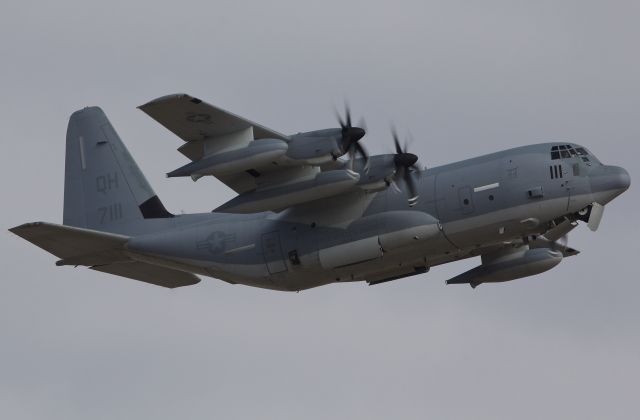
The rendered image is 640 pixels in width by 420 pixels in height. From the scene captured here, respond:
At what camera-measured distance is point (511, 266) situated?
40188mm

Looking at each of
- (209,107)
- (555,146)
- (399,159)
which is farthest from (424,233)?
(209,107)

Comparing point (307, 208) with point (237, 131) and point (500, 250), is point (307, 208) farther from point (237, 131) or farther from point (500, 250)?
point (500, 250)

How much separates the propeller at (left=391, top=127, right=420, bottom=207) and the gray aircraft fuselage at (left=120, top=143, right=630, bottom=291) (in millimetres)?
217

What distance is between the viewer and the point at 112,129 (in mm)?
42719

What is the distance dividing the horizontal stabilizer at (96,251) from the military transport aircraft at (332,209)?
0.04m

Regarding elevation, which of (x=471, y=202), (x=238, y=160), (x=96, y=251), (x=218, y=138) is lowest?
(x=471, y=202)

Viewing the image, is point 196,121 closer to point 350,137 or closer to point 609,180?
point 350,137

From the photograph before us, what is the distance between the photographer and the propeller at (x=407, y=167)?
36.4 metres

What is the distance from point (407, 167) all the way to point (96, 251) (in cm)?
978

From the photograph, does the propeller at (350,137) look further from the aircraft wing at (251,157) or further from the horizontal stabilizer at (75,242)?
the horizontal stabilizer at (75,242)

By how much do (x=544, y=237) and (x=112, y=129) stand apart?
14.4 meters

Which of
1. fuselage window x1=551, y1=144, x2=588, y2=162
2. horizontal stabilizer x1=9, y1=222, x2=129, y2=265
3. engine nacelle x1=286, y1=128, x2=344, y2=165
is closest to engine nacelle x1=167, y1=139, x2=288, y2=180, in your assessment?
→ engine nacelle x1=286, y1=128, x2=344, y2=165

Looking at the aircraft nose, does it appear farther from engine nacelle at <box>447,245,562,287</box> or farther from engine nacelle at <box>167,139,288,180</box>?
engine nacelle at <box>167,139,288,180</box>

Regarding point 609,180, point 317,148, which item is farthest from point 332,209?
point 609,180
